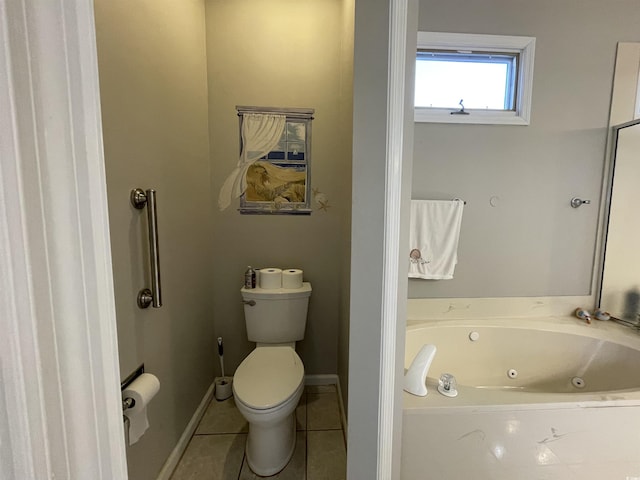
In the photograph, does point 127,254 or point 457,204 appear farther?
point 457,204

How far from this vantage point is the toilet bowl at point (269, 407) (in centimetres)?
131

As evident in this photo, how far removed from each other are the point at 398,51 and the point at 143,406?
56.9 inches

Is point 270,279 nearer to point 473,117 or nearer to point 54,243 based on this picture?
point 54,243

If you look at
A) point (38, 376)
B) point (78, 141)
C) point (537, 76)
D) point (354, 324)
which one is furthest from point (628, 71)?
point (38, 376)

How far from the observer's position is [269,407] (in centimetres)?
130

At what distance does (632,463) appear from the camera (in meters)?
1.15

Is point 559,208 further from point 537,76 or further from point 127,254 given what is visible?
point 127,254

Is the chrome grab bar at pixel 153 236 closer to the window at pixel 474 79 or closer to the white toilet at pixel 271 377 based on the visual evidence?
the white toilet at pixel 271 377

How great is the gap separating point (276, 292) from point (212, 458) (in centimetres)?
93

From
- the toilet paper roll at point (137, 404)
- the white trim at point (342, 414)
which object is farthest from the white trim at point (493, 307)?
the toilet paper roll at point (137, 404)

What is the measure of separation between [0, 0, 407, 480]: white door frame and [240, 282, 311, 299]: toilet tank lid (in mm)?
1394

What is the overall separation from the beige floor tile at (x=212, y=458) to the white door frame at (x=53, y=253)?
1307 mm

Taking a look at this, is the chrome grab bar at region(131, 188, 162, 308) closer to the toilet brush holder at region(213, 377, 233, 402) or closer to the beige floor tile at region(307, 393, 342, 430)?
the toilet brush holder at region(213, 377, 233, 402)

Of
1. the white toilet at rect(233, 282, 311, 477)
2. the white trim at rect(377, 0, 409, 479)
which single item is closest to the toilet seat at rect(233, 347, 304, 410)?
the white toilet at rect(233, 282, 311, 477)
